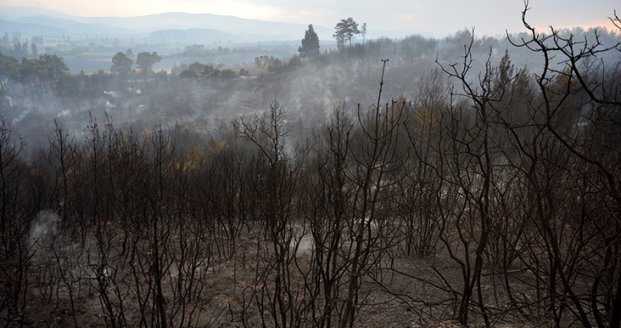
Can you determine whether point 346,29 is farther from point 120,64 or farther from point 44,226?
point 44,226

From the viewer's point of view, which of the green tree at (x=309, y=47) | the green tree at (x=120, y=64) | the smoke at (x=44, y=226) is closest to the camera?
the smoke at (x=44, y=226)

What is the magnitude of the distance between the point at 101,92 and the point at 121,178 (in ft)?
196

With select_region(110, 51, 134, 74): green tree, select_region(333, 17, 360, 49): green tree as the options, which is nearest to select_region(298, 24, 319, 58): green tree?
select_region(333, 17, 360, 49): green tree

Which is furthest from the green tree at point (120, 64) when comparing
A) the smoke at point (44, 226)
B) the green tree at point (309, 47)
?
the smoke at point (44, 226)

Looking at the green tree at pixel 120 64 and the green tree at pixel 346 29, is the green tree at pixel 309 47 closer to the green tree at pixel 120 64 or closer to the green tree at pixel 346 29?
the green tree at pixel 346 29

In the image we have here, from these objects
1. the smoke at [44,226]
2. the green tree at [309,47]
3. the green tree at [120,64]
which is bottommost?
the smoke at [44,226]

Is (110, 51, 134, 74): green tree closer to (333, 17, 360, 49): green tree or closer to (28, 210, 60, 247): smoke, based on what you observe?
(333, 17, 360, 49): green tree

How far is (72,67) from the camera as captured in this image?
411 ft

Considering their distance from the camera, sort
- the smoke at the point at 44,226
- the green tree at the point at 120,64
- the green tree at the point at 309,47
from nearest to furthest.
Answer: the smoke at the point at 44,226
the green tree at the point at 120,64
the green tree at the point at 309,47

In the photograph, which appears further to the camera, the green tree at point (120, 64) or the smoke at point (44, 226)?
the green tree at point (120, 64)

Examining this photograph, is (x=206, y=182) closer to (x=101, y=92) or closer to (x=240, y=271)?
(x=240, y=271)

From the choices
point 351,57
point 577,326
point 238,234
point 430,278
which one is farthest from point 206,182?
point 351,57

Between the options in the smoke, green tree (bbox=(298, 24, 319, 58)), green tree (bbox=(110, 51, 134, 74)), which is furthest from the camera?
green tree (bbox=(298, 24, 319, 58))

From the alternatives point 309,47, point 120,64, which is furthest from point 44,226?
point 120,64
